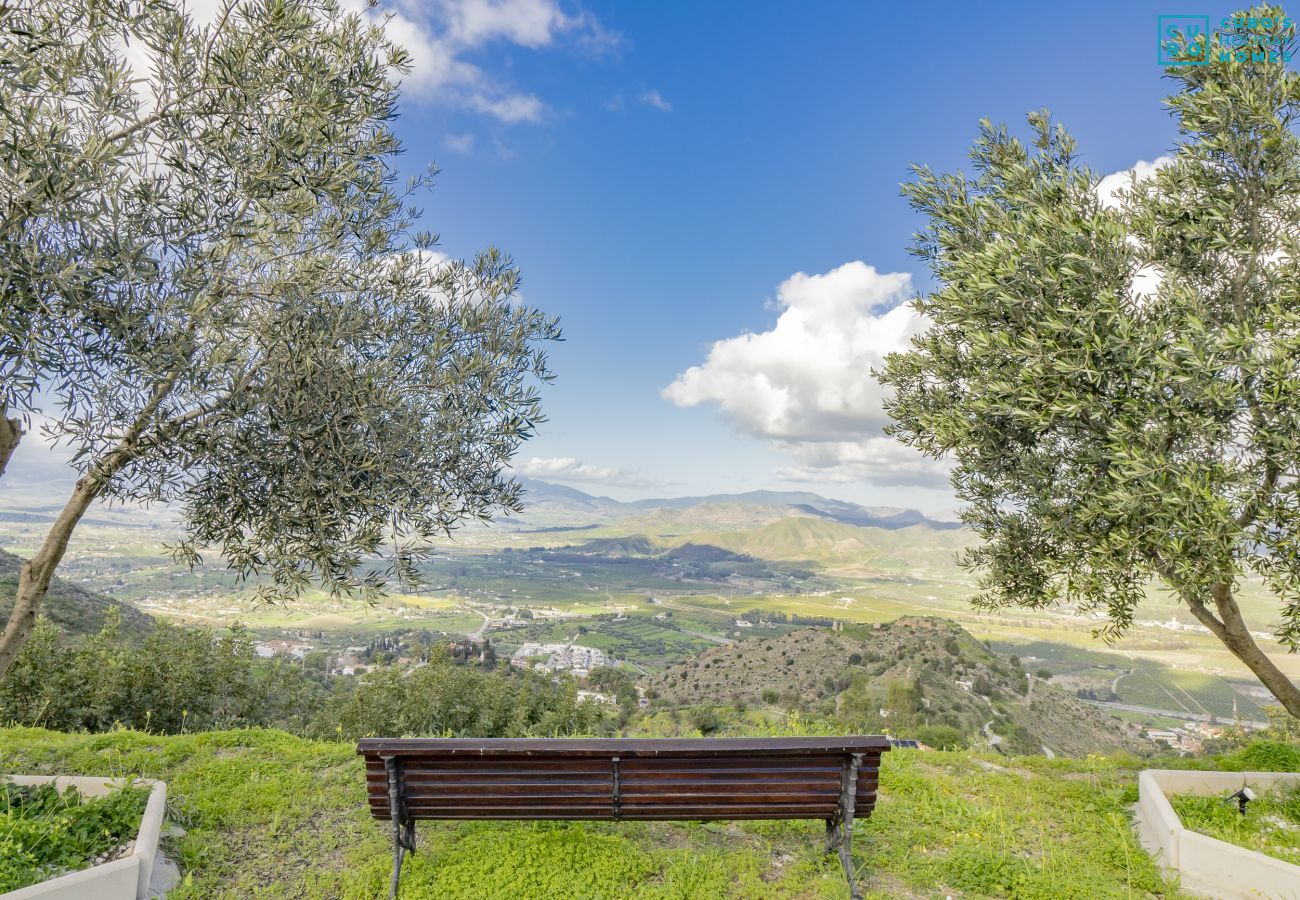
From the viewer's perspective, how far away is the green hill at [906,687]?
32.5m

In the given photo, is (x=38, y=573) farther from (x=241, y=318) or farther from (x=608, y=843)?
(x=608, y=843)

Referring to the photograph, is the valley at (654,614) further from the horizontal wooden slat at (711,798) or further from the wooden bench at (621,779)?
the horizontal wooden slat at (711,798)

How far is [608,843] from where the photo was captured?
5.87m

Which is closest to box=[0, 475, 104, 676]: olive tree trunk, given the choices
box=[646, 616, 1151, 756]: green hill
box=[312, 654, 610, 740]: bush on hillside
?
box=[312, 654, 610, 740]: bush on hillside

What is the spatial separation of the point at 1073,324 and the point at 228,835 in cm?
1002

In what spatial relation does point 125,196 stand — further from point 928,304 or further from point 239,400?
point 928,304

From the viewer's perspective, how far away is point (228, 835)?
6027 millimetres

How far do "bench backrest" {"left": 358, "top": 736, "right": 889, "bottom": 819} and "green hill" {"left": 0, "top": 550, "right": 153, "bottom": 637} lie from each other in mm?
18285

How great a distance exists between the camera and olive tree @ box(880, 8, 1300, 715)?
5566mm

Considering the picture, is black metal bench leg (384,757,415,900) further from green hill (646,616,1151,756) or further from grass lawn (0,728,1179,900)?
green hill (646,616,1151,756)

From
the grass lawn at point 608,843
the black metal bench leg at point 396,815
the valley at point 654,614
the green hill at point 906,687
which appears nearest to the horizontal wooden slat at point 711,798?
the grass lawn at point 608,843

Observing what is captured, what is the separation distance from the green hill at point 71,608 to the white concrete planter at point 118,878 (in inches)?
643

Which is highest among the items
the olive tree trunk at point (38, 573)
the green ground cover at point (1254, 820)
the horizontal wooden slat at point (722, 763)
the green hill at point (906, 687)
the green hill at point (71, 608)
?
the olive tree trunk at point (38, 573)

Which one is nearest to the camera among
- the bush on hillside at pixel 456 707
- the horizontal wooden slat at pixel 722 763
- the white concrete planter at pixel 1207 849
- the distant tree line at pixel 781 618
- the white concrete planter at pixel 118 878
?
the white concrete planter at pixel 118 878
